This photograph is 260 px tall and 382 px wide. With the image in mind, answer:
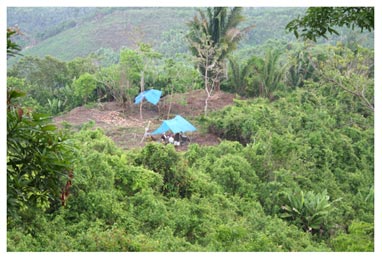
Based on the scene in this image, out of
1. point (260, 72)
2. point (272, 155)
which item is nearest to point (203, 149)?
point (272, 155)

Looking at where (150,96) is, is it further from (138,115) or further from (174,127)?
(174,127)

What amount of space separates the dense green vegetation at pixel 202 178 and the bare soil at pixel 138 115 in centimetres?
31

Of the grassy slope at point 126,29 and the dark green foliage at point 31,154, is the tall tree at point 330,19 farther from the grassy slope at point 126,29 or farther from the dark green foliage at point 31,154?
the grassy slope at point 126,29

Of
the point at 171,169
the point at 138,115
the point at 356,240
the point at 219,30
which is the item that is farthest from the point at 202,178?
the point at 219,30

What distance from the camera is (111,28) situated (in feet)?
86.6

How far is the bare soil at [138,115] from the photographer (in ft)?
33.1

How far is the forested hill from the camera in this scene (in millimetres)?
23953

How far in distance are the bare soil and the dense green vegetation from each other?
1.03 ft

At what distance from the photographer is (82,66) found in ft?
47.3

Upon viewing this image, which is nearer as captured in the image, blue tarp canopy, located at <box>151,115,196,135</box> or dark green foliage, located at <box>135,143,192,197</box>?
dark green foliage, located at <box>135,143,192,197</box>

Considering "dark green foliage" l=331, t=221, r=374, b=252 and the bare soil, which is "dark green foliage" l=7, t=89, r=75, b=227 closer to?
"dark green foliage" l=331, t=221, r=374, b=252

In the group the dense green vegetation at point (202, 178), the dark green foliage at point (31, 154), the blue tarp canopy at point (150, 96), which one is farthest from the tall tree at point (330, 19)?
the blue tarp canopy at point (150, 96)

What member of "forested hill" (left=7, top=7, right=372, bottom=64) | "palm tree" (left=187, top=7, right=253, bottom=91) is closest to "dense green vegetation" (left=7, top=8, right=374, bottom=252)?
"palm tree" (left=187, top=7, right=253, bottom=91)

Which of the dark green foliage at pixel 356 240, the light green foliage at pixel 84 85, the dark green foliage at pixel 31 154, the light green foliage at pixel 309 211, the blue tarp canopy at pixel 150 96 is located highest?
the dark green foliage at pixel 31 154
